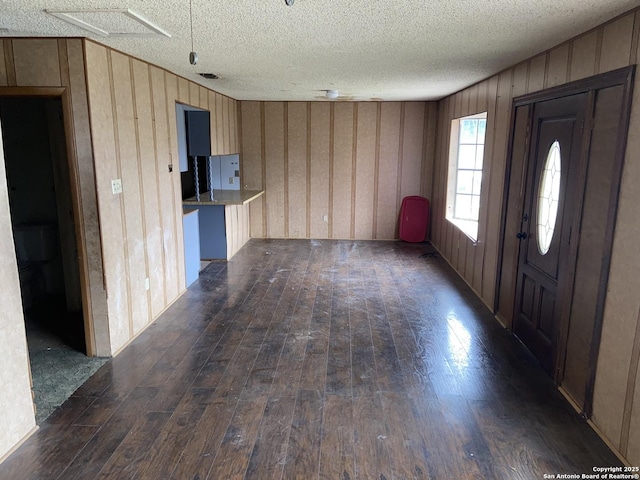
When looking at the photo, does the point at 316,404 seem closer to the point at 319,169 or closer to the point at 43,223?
the point at 43,223

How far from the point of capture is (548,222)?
11.2ft

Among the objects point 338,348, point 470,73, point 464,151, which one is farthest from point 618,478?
point 464,151

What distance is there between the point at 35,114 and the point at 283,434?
408cm

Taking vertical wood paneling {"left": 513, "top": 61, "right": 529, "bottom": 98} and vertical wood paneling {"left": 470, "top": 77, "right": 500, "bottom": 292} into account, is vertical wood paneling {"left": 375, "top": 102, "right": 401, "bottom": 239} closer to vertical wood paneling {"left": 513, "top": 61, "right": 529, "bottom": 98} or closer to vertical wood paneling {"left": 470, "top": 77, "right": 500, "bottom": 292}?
vertical wood paneling {"left": 470, "top": 77, "right": 500, "bottom": 292}

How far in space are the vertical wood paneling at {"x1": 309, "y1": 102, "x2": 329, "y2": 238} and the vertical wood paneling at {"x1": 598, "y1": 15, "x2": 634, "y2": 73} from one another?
542 centimetres

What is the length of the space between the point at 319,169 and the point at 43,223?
4.50 m

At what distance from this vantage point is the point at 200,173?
23.7 ft

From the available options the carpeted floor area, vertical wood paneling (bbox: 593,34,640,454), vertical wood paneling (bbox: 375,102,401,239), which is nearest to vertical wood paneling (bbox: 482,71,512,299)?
vertical wood paneling (bbox: 593,34,640,454)

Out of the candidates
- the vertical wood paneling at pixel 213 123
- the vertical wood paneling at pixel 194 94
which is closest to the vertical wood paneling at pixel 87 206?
the vertical wood paneling at pixel 194 94

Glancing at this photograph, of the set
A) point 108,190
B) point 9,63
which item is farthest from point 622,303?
point 9,63

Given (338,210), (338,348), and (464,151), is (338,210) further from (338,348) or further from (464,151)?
A: (338,348)

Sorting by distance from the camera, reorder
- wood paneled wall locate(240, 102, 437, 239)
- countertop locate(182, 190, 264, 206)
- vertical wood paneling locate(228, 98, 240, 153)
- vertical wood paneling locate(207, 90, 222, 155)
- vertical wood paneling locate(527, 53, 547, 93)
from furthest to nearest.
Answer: wood paneled wall locate(240, 102, 437, 239)
vertical wood paneling locate(228, 98, 240, 153)
vertical wood paneling locate(207, 90, 222, 155)
countertop locate(182, 190, 264, 206)
vertical wood paneling locate(527, 53, 547, 93)

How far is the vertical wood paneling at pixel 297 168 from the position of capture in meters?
7.76

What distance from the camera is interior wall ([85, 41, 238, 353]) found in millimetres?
3416
